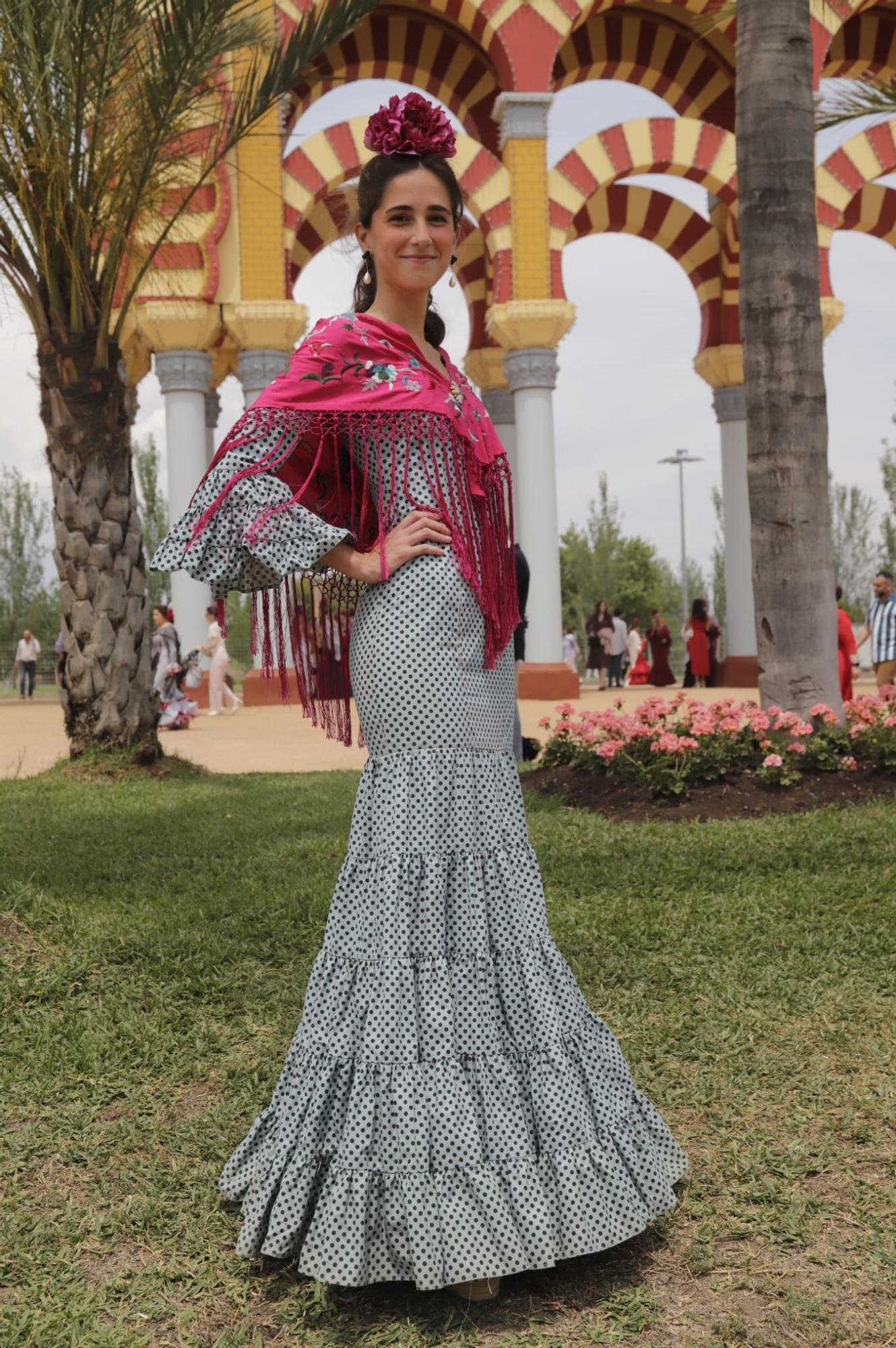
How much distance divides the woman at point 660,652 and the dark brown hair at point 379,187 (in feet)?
62.0

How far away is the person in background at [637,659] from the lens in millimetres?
23562

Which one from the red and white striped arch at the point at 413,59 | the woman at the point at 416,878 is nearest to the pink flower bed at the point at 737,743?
the woman at the point at 416,878

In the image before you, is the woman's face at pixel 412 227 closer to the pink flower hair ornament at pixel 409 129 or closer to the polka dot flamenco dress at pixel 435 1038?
the pink flower hair ornament at pixel 409 129

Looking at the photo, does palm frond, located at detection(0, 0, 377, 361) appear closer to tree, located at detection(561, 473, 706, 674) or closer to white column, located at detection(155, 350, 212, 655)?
white column, located at detection(155, 350, 212, 655)

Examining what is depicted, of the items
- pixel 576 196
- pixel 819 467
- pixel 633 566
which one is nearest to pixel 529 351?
pixel 576 196

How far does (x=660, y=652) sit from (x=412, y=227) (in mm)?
19502

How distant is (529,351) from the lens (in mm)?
15672

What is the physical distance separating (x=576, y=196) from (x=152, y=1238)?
1549 cm

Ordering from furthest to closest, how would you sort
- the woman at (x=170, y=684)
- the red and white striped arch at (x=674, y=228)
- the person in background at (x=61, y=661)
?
1. the red and white striped arch at (x=674, y=228)
2. the woman at (x=170, y=684)
3. the person in background at (x=61, y=661)

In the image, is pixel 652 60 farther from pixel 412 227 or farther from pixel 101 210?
pixel 412 227

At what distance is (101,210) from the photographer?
812 centimetres

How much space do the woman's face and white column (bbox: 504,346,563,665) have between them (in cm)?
1321

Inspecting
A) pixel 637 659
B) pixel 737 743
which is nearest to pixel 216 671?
pixel 737 743

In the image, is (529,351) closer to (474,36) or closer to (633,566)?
(474,36)
